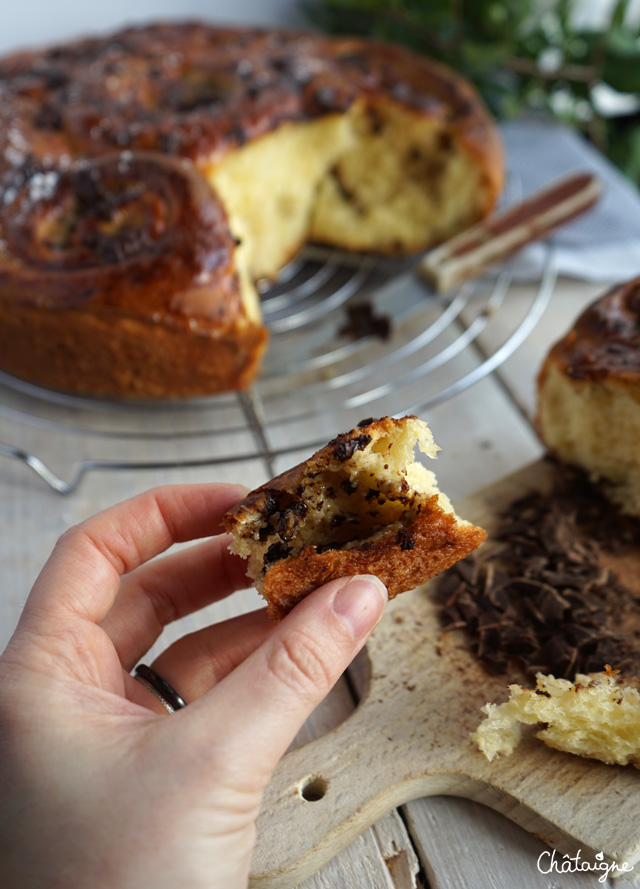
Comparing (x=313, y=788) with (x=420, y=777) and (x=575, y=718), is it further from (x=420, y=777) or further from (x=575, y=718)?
(x=575, y=718)

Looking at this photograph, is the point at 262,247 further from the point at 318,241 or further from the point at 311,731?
the point at 311,731

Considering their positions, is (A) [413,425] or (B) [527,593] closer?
(A) [413,425]

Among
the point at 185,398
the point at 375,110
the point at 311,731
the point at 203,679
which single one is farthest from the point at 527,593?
the point at 375,110

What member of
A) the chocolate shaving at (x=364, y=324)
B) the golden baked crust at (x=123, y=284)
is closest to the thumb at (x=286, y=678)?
the golden baked crust at (x=123, y=284)

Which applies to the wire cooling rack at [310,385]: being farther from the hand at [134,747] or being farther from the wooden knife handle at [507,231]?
the hand at [134,747]

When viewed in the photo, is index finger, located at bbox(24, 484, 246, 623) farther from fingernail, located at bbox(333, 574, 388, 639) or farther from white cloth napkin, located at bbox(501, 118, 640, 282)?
white cloth napkin, located at bbox(501, 118, 640, 282)

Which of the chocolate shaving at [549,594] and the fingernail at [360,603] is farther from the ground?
the fingernail at [360,603]
